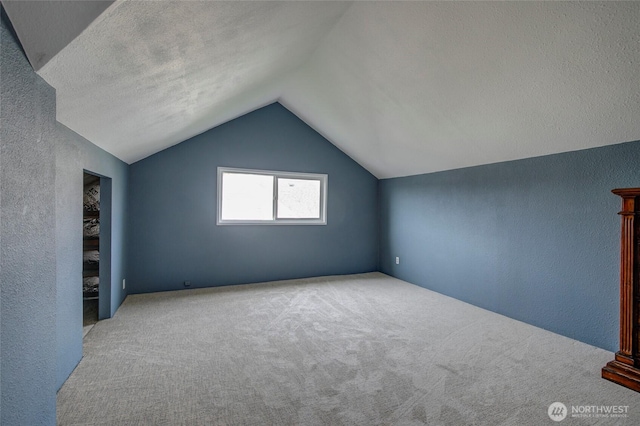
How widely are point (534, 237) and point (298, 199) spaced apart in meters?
3.37

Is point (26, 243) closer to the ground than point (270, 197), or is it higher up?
closer to the ground

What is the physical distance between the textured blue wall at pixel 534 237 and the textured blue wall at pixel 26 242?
12.6 ft

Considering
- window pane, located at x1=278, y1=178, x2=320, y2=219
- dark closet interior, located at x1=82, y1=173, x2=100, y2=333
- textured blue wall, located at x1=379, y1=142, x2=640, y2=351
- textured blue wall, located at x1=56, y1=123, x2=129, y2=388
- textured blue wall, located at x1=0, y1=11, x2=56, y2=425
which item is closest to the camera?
textured blue wall, located at x1=0, y1=11, x2=56, y2=425

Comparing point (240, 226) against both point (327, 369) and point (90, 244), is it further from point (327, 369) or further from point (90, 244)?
point (327, 369)

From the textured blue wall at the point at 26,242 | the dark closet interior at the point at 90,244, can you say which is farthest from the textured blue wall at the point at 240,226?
the textured blue wall at the point at 26,242

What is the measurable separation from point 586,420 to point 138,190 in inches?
196

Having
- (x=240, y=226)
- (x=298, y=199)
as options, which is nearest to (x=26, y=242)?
(x=240, y=226)

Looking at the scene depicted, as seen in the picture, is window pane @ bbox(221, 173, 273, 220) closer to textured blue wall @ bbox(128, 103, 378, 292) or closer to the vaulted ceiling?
textured blue wall @ bbox(128, 103, 378, 292)

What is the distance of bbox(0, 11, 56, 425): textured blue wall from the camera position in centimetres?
103

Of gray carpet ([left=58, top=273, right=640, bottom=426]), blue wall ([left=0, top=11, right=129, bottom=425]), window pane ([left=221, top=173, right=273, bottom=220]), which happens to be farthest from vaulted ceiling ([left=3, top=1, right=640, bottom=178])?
gray carpet ([left=58, top=273, right=640, bottom=426])

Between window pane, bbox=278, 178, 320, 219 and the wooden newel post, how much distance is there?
3956 millimetres

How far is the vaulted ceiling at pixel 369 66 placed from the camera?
4.74ft

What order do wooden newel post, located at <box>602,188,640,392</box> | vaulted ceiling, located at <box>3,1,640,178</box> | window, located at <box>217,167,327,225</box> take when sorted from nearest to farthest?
1. vaulted ceiling, located at <box>3,1,640,178</box>
2. wooden newel post, located at <box>602,188,640,392</box>
3. window, located at <box>217,167,327,225</box>

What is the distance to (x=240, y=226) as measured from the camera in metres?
4.93
